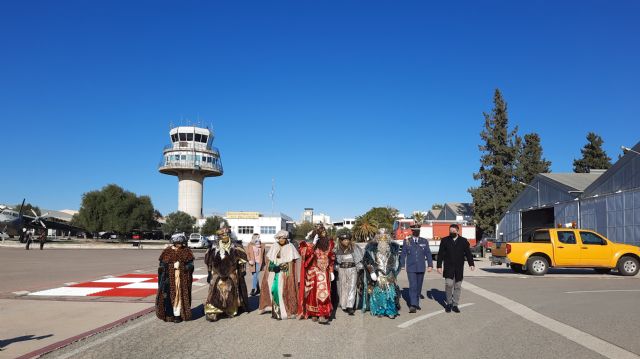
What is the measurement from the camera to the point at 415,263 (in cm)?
1055

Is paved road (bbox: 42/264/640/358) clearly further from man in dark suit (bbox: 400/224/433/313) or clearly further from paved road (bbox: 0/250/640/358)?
man in dark suit (bbox: 400/224/433/313)

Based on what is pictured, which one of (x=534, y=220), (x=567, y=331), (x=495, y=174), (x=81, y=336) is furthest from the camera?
(x=495, y=174)

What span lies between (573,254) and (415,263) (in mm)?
10728

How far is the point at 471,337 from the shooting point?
25.2ft

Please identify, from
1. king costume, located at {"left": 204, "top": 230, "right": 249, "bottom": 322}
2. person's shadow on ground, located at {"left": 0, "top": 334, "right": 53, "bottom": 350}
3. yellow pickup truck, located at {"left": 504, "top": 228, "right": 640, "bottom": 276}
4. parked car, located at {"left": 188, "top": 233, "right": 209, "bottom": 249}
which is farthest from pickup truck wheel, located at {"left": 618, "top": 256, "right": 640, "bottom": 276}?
parked car, located at {"left": 188, "top": 233, "right": 209, "bottom": 249}

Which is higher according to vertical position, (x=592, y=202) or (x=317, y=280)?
(x=592, y=202)

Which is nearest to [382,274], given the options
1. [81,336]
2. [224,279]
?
[224,279]

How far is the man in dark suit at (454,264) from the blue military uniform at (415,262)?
1.17 ft

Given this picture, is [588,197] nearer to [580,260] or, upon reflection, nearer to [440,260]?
[580,260]

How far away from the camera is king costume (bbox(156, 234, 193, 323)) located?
8.75 metres

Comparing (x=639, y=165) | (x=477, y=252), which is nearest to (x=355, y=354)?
(x=639, y=165)

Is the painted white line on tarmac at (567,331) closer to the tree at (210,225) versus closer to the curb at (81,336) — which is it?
the curb at (81,336)

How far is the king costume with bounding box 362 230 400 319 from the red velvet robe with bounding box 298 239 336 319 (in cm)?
78

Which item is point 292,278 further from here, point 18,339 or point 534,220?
point 534,220
